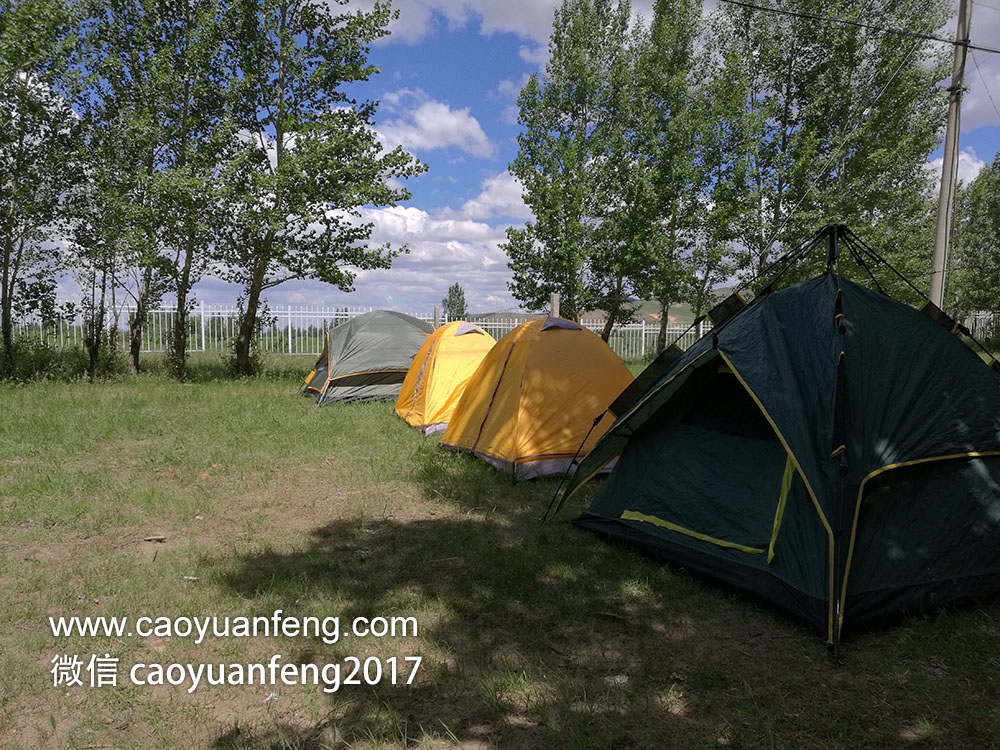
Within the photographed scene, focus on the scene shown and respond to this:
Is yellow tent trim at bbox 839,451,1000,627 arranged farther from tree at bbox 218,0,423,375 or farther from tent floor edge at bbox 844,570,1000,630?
tree at bbox 218,0,423,375

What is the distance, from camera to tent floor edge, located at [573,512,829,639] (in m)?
3.50

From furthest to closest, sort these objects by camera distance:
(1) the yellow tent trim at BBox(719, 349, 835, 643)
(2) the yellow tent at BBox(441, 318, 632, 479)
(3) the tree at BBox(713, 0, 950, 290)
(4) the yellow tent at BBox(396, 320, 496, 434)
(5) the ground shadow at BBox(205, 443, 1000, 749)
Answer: (3) the tree at BBox(713, 0, 950, 290), (4) the yellow tent at BBox(396, 320, 496, 434), (2) the yellow tent at BBox(441, 318, 632, 479), (1) the yellow tent trim at BBox(719, 349, 835, 643), (5) the ground shadow at BBox(205, 443, 1000, 749)

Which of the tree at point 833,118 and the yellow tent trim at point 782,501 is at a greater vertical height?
the tree at point 833,118

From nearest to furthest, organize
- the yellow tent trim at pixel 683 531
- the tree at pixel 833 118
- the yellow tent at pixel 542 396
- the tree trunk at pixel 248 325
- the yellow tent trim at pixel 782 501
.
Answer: the yellow tent trim at pixel 782 501
the yellow tent trim at pixel 683 531
the yellow tent at pixel 542 396
the tree trunk at pixel 248 325
the tree at pixel 833 118

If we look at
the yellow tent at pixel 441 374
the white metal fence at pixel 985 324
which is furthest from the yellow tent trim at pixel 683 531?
the white metal fence at pixel 985 324

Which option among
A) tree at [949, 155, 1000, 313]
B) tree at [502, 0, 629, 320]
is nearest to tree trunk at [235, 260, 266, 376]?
tree at [502, 0, 629, 320]

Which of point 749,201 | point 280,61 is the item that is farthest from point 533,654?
point 749,201

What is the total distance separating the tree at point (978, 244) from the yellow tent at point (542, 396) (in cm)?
2122

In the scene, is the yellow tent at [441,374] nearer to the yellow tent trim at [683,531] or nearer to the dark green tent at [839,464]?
the yellow tent trim at [683,531]

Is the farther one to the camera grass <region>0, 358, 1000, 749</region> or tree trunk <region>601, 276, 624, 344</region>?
tree trunk <region>601, 276, 624, 344</region>

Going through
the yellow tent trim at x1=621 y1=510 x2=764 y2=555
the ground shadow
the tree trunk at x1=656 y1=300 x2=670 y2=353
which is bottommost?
the ground shadow

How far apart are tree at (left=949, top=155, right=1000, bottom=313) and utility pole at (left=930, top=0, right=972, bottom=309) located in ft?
53.3

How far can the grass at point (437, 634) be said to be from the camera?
108 inches

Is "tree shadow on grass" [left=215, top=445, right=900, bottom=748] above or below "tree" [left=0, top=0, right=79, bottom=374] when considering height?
below
